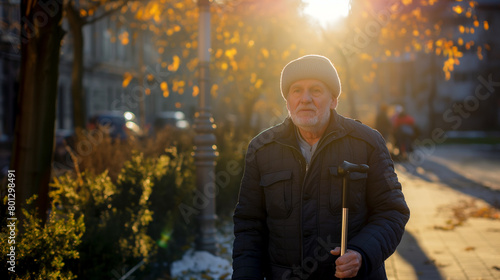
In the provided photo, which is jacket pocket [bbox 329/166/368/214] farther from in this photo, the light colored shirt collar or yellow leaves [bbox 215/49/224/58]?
yellow leaves [bbox 215/49/224/58]

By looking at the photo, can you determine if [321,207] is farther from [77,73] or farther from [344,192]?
[77,73]

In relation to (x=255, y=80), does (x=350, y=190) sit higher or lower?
lower

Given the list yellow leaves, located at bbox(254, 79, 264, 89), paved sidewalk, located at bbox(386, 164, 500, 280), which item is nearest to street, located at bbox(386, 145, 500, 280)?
paved sidewalk, located at bbox(386, 164, 500, 280)

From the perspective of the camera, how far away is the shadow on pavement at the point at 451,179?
515 inches

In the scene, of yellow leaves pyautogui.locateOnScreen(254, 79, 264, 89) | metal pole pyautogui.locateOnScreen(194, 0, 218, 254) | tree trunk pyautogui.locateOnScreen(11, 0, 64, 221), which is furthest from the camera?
yellow leaves pyautogui.locateOnScreen(254, 79, 264, 89)

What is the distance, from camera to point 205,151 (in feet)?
26.4

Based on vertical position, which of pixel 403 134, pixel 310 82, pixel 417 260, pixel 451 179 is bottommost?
pixel 417 260

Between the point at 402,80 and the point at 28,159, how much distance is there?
57337 millimetres

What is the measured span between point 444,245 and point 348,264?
18.4 ft

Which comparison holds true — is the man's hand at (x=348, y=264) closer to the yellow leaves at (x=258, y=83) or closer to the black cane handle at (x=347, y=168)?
the black cane handle at (x=347, y=168)

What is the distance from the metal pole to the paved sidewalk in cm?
230

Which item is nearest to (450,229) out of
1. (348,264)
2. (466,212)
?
(466,212)

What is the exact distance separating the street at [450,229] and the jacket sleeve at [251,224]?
353 cm

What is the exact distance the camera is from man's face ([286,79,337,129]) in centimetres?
310
